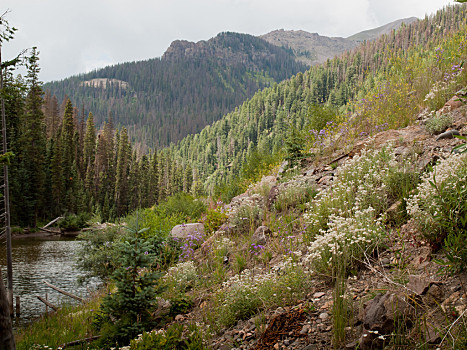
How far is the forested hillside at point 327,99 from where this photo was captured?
8227 mm

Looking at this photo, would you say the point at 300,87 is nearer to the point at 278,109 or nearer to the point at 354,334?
the point at 278,109

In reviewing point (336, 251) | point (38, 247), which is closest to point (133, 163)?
point (38, 247)

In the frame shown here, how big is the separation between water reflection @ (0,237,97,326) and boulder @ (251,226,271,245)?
992 centimetres

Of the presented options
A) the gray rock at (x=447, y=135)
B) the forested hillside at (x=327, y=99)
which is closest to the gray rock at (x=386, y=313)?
the gray rock at (x=447, y=135)

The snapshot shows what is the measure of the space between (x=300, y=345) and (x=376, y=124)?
685 centimetres

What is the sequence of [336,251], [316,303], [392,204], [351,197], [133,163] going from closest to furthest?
[316,303]
[336,251]
[392,204]
[351,197]
[133,163]

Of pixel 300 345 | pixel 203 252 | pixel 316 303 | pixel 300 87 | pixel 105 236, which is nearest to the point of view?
pixel 300 345

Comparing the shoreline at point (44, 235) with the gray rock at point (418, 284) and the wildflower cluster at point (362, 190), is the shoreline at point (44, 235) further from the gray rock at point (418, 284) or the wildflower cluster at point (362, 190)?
the gray rock at point (418, 284)

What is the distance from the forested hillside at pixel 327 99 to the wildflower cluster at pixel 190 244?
13.7ft

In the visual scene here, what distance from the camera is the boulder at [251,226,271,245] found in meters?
5.64

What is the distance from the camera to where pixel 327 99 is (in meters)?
68.0

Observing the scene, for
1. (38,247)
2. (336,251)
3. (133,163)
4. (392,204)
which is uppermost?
(392,204)

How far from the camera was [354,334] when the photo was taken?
256cm

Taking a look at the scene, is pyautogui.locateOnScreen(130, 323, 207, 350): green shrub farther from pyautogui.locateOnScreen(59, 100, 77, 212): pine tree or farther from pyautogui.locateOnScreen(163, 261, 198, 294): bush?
pyautogui.locateOnScreen(59, 100, 77, 212): pine tree
